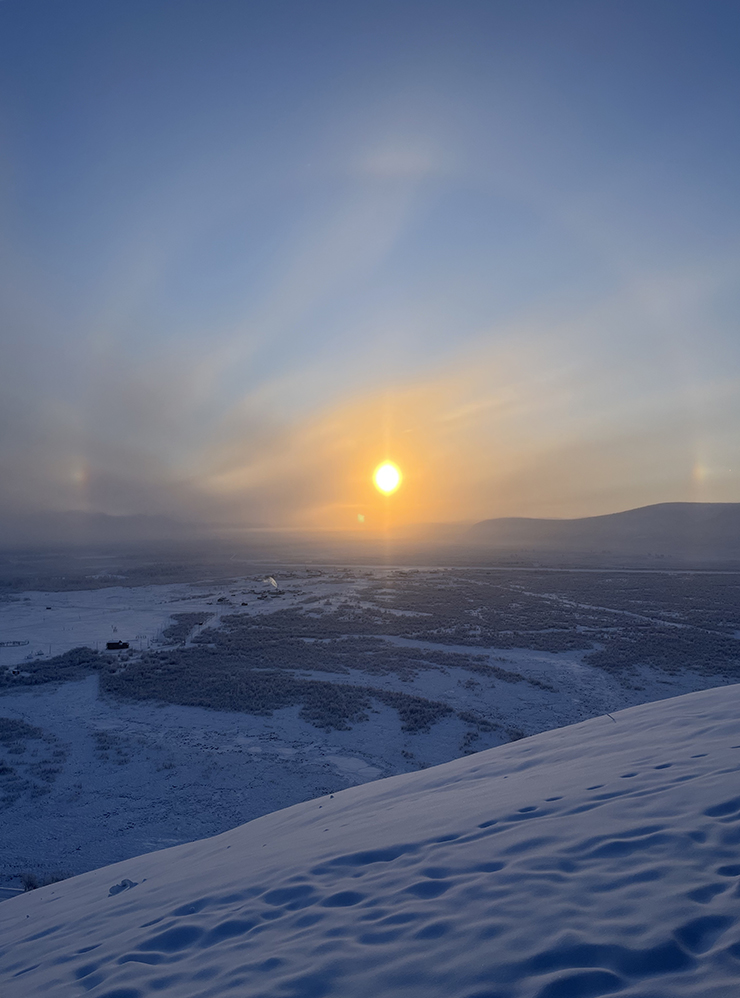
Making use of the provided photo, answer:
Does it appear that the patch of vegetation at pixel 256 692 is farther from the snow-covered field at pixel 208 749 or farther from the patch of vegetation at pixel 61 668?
the patch of vegetation at pixel 61 668

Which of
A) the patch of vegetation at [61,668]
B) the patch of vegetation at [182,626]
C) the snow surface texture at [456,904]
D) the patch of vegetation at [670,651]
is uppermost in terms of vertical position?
the snow surface texture at [456,904]

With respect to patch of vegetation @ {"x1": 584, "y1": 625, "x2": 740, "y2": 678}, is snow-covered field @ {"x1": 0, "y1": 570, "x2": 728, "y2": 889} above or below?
above

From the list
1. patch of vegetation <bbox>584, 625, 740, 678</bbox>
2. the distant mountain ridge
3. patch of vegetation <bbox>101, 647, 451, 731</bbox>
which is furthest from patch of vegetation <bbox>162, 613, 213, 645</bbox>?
the distant mountain ridge

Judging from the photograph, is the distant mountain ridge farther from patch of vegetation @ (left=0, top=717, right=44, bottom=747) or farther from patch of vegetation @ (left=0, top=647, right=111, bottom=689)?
patch of vegetation @ (left=0, top=717, right=44, bottom=747)

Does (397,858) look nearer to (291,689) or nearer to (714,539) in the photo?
(291,689)

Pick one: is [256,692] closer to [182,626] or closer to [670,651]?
[182,626]

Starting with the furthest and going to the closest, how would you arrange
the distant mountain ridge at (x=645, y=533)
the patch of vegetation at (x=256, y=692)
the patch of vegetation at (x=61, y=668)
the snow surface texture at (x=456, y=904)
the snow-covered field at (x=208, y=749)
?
the distant mountain ridge at (x=645, y=533)
the patch of vegetation at (x=61, y=668)
the patch of vegetation at (x=256, y=692)
the snow-covered field at (x=208, y=749)
the snow surface texture at (x=456, y=904)

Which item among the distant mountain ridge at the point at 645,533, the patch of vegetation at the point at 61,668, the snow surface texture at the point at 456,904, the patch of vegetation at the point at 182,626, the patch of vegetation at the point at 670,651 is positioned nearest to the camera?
the snow surface texture at the point at 456,904

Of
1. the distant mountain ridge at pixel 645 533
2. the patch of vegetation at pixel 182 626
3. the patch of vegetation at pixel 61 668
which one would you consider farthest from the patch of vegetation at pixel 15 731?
the distant mountain ridge at pixel 645 533
